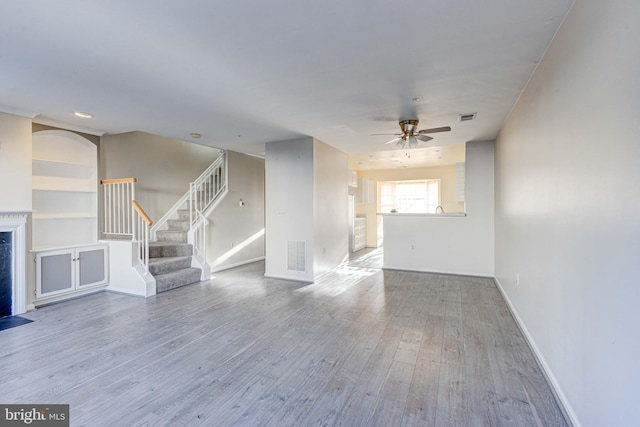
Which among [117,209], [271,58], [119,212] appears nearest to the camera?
[271,58]

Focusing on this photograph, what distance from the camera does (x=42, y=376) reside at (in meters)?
2.42

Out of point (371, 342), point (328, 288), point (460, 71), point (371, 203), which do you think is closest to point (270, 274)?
point (328, 288)

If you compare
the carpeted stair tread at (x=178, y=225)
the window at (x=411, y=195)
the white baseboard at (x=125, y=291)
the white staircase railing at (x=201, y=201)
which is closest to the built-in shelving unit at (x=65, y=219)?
the white baseboard at (x=125, y=291)

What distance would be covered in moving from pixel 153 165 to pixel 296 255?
140 inches

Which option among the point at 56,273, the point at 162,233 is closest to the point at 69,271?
the point at 56,273

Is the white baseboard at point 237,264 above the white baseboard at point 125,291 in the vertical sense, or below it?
above

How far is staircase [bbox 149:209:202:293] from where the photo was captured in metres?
4.95

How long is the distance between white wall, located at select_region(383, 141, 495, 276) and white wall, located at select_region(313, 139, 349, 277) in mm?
995

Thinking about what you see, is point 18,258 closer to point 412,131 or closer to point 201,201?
point 201,201

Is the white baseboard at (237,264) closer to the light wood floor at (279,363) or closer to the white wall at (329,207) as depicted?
the light wood floor at (279,363)

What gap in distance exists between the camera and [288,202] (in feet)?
18.7

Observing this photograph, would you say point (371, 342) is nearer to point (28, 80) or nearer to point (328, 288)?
point (328, 288)

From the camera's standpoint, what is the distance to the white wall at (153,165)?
5809 millimetres

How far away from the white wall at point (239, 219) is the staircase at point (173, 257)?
56cm
